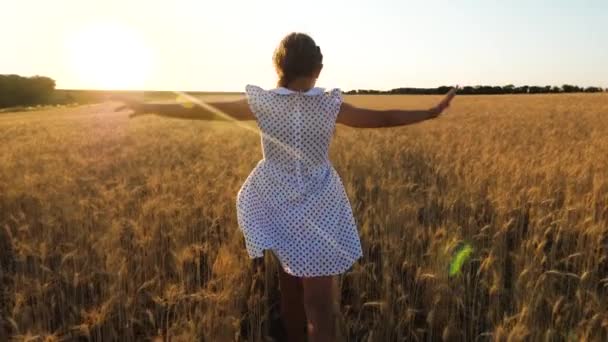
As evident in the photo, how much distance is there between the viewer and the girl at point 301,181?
6.93ft

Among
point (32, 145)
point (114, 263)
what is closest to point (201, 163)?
point (114, 263)

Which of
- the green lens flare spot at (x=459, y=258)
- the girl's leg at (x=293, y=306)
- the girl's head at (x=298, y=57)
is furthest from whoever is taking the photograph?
the green lens flare spot at (x=459, y=258)

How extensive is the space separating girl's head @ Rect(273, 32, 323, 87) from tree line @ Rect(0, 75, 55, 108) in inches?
2163

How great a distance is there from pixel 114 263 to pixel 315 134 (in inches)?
52.9

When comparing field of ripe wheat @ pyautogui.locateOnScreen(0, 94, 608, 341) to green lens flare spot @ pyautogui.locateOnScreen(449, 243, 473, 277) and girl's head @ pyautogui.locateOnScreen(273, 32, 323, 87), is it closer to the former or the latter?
green lens flare spot @ pyautogui.locateOnScreen(449, 243, 473, 277)

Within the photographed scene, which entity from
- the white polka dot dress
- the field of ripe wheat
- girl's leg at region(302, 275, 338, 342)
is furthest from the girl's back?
the field of ripe wheat

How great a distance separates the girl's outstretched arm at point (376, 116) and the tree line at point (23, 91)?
5496cm

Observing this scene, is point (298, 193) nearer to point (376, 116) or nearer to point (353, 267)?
point (376, 116)

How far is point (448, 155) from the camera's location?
6.58 metres

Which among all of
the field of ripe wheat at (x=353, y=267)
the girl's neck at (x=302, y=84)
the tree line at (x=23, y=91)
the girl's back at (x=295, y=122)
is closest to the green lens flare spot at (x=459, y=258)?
the field of ripe wheat at (x=353, y=267)

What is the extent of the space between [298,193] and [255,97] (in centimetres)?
42

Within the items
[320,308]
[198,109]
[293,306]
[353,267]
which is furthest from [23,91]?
[320,308]

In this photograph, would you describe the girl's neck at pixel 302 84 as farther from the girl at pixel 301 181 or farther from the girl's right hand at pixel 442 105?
the girl's right hand at pixel 442 105

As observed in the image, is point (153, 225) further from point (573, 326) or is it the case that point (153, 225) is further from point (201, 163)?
point (201, 163)
